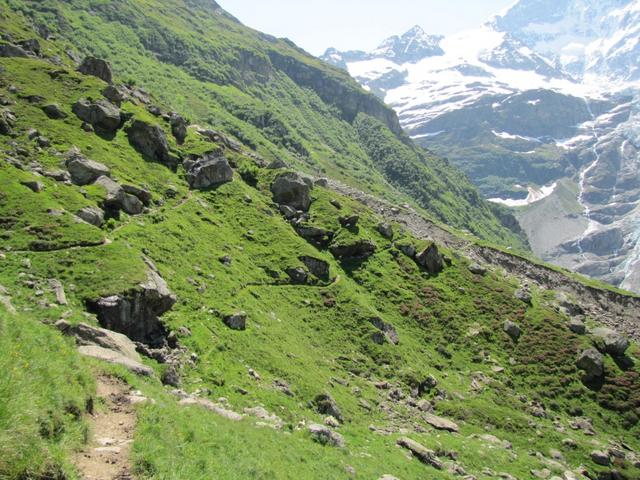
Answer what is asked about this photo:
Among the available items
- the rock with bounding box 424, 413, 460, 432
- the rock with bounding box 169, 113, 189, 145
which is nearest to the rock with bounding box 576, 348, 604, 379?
the rock with bounding box 424, 413, 460, 432

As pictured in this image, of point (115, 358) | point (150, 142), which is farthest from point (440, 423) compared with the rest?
point (150, 142)

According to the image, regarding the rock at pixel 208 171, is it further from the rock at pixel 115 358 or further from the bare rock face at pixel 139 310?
the rock at pixel 115 358

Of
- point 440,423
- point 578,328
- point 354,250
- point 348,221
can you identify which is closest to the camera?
point 440,423

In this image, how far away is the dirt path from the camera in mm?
15445

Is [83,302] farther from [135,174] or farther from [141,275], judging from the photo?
[135,174]

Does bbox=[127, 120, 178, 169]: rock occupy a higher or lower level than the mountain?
higher

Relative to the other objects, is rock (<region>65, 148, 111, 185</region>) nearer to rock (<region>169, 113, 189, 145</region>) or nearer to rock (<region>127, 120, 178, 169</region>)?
rock (<region>127, 120, 178, 169</region>)

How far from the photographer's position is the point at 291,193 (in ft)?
298

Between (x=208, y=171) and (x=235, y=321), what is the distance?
41147mm

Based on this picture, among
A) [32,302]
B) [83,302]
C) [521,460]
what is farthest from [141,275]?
A: [521,460]

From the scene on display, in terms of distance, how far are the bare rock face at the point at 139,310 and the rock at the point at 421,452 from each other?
21.9m

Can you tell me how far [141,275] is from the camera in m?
43.2

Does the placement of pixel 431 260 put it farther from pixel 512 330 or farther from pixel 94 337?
pixel 94 337

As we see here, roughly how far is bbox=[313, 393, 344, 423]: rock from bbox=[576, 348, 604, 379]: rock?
4400 cm
